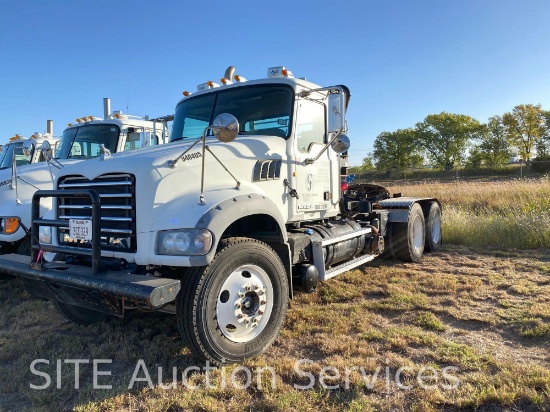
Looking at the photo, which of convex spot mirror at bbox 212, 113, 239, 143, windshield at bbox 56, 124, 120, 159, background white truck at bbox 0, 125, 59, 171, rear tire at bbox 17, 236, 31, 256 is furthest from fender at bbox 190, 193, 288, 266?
background white truck at bbox 0, 125, 59, 171

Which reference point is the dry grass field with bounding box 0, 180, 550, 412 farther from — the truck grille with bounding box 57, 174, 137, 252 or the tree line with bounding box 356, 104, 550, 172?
the tree line with bounding box 356, 104, 550, 172

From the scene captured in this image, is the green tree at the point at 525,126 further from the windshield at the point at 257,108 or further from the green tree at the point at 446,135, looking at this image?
the windshield at the point at 257,108

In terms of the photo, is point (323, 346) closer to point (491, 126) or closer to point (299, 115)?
point (299, 115)

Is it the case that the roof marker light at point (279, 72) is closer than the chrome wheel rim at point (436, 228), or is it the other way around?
the roof marker light at point (279, 72)

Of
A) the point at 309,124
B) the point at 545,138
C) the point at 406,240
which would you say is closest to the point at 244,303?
the point at 309,124

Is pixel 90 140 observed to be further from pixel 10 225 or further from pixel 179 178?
pixel 179 178

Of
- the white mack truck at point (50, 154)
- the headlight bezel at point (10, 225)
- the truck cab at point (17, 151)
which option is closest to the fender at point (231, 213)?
the white mack truck at point (50, 154)

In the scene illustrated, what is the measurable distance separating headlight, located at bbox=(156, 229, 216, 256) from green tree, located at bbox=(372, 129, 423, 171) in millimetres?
71157

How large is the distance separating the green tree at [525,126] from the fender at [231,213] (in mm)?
64390

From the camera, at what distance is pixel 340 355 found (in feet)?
12.0

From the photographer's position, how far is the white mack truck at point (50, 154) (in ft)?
19.4

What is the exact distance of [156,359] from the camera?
372 centimetres

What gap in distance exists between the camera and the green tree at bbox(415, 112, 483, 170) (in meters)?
71.4

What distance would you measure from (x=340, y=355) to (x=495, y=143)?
69241 mm
